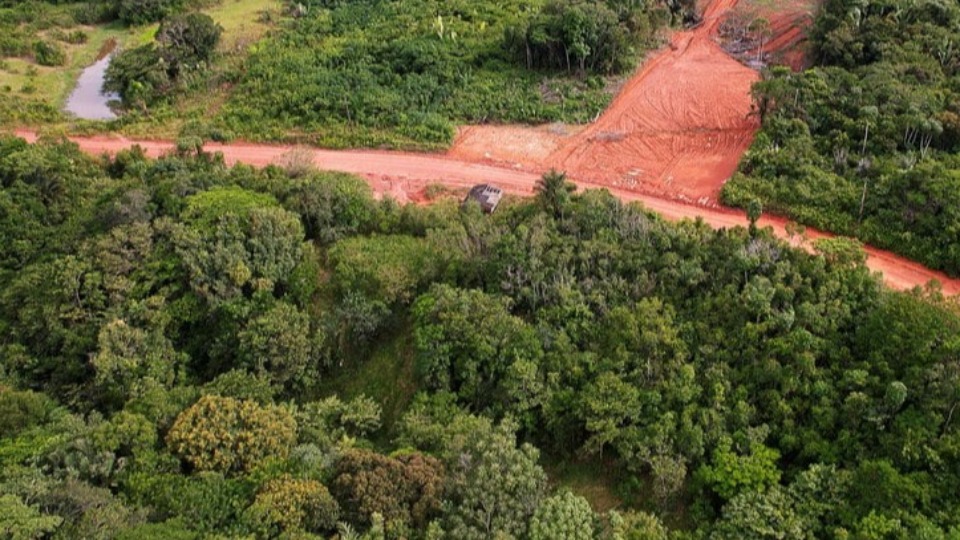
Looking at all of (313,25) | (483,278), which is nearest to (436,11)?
(313,25)

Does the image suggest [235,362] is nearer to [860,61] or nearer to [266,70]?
Answer: [266,70]

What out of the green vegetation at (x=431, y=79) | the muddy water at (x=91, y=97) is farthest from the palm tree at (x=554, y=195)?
the muddy water at (x=91, y=97)

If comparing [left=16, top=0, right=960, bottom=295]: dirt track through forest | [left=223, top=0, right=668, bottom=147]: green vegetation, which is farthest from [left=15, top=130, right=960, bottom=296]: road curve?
[left=223, top=0, right=668, bottom=147]: green vegetation

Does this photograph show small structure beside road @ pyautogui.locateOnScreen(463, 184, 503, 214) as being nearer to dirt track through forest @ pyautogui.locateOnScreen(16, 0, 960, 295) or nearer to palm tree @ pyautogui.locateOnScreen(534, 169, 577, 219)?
dirt track through forest @ pyautogui.locateOnScreen(16, 0, 960, 295)

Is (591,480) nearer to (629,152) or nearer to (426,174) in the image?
(426,174)

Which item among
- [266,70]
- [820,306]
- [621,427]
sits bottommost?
[621,427]

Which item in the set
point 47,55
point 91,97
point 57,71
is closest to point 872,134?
point 91,97
